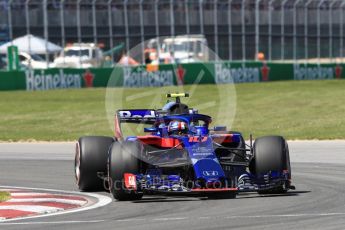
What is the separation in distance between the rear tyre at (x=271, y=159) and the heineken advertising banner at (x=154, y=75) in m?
25.5

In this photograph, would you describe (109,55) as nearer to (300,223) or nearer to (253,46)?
Result: (253,46)

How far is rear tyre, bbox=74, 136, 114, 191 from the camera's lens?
15.1 metres

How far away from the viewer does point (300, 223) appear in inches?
440

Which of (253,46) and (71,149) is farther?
(253,46)

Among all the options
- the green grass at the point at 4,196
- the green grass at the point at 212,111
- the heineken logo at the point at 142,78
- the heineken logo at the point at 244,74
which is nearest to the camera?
the green grass at the point at 4,196

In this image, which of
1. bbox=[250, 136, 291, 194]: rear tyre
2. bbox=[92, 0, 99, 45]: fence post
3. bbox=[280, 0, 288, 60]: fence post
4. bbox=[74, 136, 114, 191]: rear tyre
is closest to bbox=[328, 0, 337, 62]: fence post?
bbox=[280, 0, 288, 60]: fence post

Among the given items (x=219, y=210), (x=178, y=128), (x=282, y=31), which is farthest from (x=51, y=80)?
(x=219, y=210)

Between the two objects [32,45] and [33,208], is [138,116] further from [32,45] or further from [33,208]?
[32,45]

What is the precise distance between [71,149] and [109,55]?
916 inches

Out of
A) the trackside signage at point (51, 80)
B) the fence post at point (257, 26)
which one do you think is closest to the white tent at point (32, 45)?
the trackside signage at point (51, 80)

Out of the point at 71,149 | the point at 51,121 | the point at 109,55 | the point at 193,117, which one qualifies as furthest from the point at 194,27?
the point at 193,117

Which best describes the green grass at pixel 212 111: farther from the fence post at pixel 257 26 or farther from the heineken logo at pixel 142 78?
the fence post at pixel 257 26

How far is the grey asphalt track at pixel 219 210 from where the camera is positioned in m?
11.3

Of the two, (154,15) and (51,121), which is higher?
(154,15)
